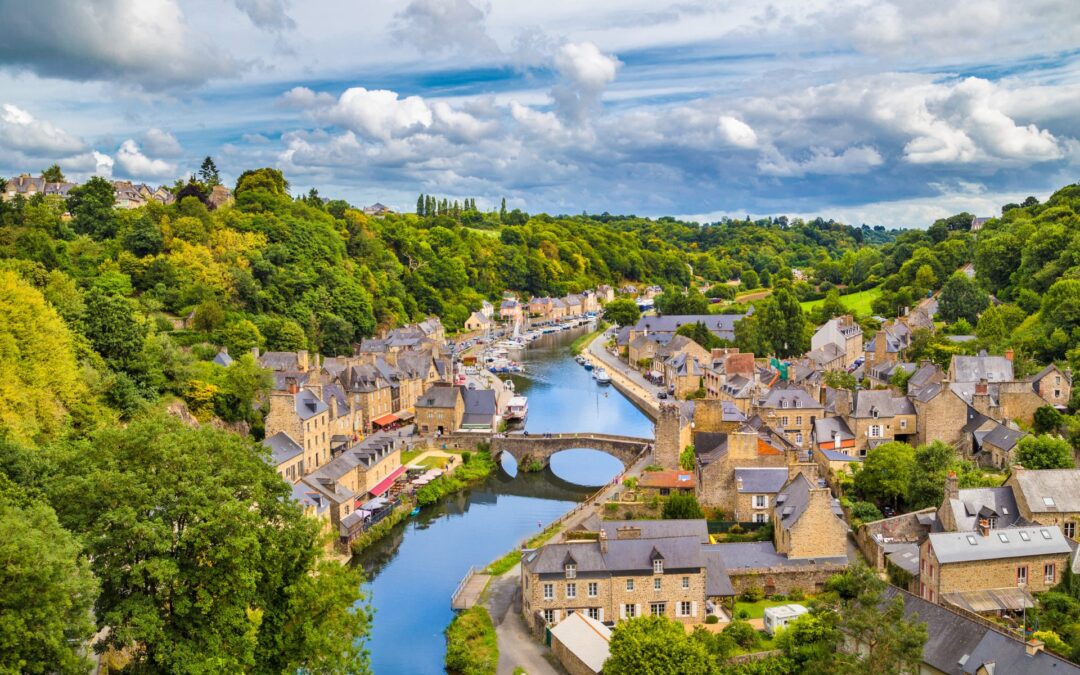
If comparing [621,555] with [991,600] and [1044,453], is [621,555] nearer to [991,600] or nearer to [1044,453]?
[991,600]

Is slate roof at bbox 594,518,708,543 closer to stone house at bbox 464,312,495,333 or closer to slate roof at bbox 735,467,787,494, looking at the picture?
slate roof at bbox 735,467,787,494

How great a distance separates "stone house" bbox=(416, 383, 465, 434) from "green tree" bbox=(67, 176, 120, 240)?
105 feet

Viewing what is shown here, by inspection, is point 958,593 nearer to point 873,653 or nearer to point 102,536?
point 873,653

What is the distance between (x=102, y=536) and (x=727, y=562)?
67.3 ft

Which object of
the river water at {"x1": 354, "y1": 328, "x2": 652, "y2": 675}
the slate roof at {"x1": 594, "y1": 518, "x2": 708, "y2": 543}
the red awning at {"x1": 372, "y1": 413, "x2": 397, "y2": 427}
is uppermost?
the slate roof at {"x1": 594, "y1": 518, "x2": 708, "y2": 543}

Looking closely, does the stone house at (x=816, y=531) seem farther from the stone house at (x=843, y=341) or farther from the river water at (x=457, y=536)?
the stone house at (x=843, y=341)

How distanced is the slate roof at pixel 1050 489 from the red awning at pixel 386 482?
1044 inches

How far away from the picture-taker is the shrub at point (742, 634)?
1060 inches

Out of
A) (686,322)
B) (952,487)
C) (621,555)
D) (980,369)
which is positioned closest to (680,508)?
(621,555)

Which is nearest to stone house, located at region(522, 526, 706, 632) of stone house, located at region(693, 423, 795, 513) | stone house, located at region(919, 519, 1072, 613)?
stone house, located at region(919, 519, 1072, 613)

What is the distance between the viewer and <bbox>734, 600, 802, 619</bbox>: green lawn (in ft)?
97.5

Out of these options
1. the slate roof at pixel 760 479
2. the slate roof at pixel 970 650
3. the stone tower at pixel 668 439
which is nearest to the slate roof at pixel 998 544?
the slate roof at pixel 970 650

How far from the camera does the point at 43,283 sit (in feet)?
146

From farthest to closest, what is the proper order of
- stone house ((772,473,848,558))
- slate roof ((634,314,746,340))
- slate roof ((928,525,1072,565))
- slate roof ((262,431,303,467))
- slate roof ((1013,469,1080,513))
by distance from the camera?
slate roof ((634,314,746,340)) → slate roof ((262,431,303,467)) → stone house ((772,473,848,558)) → slate roof ((1013,469,1080,513)) → slate roof ((928,525,1072,565))
